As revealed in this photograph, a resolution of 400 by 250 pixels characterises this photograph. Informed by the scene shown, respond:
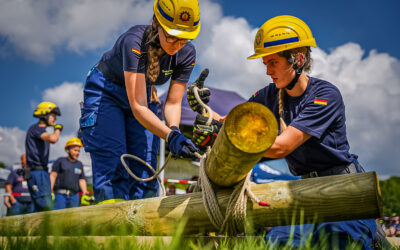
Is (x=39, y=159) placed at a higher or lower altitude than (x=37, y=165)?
higher

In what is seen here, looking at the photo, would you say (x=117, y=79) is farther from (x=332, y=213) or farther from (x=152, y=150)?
(x=332, y=213)

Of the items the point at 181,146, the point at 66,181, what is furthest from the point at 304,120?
the point at 66,181

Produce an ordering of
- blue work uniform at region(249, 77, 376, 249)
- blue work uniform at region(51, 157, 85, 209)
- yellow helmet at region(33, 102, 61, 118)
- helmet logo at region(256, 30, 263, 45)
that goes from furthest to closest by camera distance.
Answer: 1. blue work uniform at region(51, 157, 85, 209)
2. yellow helmet at region(33, 102, 61, 118)
3. helmet logo at region(256, 30, 263, 45)
4. blue work uniform at region(249, 77, 376, 249)

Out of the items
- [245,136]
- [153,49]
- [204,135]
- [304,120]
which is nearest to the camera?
[245,136]

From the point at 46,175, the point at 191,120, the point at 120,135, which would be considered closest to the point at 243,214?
the point at 120,135

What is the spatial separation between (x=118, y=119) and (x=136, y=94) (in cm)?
38

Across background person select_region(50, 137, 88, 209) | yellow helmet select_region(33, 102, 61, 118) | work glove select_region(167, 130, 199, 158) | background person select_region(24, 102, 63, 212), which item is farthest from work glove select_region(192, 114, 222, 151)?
background person select_region(50, 137, 88, 209)

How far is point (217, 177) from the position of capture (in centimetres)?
158

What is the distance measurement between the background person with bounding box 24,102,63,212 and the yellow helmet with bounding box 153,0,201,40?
4.40 m

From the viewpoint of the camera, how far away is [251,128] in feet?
4.50

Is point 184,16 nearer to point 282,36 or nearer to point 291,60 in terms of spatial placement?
point 282,36

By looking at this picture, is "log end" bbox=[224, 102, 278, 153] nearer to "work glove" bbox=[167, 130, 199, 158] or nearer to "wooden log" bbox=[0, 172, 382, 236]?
"wooden log" bbox=[0, 172, 382, 236]

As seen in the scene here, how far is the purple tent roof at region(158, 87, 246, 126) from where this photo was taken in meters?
7.55

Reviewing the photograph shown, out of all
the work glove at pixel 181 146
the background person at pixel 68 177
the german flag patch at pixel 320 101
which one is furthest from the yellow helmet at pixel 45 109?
the german flag patch at pixel 320 101
